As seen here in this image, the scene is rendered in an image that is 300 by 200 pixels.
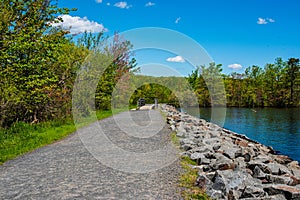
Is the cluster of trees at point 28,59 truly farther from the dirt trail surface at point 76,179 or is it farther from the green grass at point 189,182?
the green grass at point 189,182

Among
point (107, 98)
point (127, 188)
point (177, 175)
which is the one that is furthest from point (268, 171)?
point (107, 98)

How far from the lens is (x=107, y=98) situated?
2259 centimetres

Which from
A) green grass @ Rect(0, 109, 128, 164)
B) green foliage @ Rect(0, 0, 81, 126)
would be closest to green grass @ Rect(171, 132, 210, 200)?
green grass @ Rect(0, 109, 128, 164)

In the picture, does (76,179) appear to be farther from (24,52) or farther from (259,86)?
(259,86)

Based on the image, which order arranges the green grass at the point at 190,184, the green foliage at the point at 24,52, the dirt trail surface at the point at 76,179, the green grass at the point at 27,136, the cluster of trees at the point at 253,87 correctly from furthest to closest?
the cluster of trees at the point at 253,87
the green foliage at the point at 24,52
the green grass at the point at 27,136
the dirt trail surface at the point at 76,179
the green grass at the point at 190,184

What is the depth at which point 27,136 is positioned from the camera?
9.67 metres

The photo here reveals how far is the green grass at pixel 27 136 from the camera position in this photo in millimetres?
7715

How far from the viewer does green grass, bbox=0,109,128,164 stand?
771 centimetres

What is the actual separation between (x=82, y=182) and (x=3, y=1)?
24.0 feet

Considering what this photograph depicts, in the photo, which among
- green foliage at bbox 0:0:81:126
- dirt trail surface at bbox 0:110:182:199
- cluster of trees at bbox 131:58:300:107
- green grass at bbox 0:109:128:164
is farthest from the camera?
cluster of trees at bbox 131:58:300:107

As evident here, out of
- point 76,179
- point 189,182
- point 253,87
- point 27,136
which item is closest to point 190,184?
point 189,182

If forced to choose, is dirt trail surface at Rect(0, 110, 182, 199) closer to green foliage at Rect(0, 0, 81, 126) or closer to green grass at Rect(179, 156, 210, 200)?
green grass at Rect(179, 156, 210, 200)

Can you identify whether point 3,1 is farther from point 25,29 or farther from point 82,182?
point 82,182

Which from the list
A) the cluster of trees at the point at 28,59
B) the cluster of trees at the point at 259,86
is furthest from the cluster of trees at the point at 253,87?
the cluster of trees at the point at 28,59
